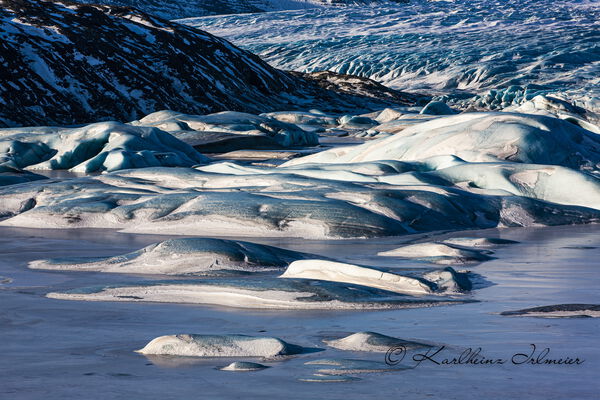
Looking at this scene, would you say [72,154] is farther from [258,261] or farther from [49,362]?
[49,362]

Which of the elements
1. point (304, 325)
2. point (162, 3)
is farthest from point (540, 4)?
point (304, 325)

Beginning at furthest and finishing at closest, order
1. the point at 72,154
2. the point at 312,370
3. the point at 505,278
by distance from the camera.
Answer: the point at 72,154, the point at 505,278, the point at 312,370

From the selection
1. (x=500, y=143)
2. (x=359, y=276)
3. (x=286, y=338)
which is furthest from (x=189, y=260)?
(x=500, y=143)

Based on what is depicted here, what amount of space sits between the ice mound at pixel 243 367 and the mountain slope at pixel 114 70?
2372cm

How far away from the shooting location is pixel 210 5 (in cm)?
11400

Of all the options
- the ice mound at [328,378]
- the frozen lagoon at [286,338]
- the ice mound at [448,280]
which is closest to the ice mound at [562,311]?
the frozen lagoon at [286,338]

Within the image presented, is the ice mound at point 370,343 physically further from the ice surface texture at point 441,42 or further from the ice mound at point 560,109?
the ice surface texture at point 441,42

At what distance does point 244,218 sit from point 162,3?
106892mm

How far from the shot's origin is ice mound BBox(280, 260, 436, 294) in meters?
4.53

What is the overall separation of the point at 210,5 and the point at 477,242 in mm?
110264

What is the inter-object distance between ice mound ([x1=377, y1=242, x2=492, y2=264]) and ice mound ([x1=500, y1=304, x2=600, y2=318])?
5.62 feet

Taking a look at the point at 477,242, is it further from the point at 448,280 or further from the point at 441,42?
the point at 441,42

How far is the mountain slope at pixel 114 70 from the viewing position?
27.3 m

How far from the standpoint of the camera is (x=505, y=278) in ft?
16.9
